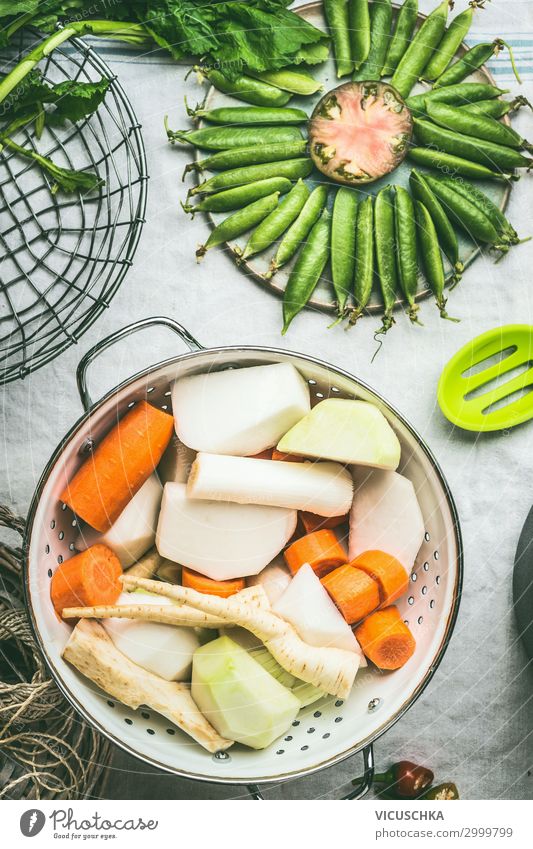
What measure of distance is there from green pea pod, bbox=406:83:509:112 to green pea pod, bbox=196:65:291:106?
0.13m

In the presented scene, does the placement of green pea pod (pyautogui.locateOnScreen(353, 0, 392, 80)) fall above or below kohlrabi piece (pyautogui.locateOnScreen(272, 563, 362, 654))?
above

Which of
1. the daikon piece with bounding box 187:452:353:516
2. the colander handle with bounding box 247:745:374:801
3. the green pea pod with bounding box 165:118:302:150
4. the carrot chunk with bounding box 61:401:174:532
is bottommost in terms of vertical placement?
the colander handle with bounding box 247:745:374:801

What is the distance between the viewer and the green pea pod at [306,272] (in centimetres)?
69

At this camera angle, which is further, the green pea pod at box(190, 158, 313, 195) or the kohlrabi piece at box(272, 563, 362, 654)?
the green pea pod at box(190, 158, 313, 195)

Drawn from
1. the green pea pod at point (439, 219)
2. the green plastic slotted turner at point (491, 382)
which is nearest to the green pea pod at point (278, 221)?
the green pea pod at point (439, 219)

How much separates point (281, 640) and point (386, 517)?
0.14 m

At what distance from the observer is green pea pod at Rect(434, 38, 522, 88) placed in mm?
709

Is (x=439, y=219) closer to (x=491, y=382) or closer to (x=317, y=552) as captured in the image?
(x=491, y=382)

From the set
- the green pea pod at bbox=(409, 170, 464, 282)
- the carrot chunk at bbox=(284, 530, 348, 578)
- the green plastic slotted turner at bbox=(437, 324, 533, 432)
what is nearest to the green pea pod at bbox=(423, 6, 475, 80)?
the green pea pod at bbox=(409, 170, 464, 282)

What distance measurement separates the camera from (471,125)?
2.29 ft

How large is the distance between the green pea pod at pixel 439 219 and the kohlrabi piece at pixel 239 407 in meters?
0.22

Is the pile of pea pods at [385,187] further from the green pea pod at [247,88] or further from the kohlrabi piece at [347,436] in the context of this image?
the kohlrabi piece at [347,436]

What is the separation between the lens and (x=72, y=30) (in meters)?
0.67

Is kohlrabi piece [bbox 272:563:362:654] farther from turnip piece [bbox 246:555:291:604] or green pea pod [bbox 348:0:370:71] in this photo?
green pea pod [bbox 348:0:370:71]
